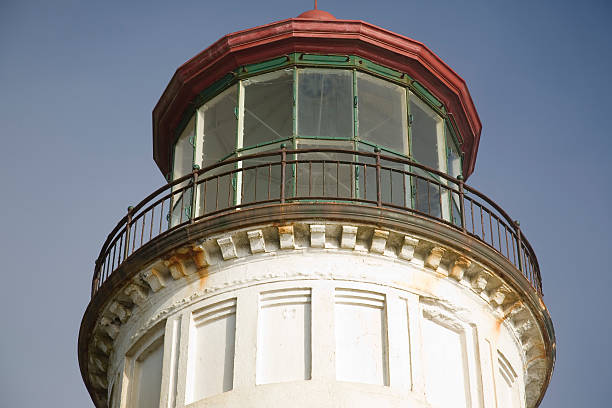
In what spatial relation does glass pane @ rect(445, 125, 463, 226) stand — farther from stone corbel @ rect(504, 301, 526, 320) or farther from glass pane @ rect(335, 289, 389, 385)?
glass pane @ rect(335, 289, 389, 385)

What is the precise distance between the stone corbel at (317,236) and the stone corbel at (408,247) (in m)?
1.37

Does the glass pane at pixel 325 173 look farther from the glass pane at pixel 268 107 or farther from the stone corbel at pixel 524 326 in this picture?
the stone corbel at pixel 524 326

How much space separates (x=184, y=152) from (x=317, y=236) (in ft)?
16.3

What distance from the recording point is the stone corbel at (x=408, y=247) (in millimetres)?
25484

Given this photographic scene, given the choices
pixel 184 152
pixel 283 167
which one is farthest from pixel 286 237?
pixel 184 152

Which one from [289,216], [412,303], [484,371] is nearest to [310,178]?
[289,216]

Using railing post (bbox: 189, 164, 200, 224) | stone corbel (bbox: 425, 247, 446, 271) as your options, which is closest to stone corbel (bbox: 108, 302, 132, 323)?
railing post (bbox: 189, 164, 200, 224)

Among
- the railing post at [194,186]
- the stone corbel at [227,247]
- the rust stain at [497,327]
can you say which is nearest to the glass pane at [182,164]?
the railing post at [194,186]

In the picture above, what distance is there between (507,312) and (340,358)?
3.85 metres

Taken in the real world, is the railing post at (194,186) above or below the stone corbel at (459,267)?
above

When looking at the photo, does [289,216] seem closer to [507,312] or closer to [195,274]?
[195,274]

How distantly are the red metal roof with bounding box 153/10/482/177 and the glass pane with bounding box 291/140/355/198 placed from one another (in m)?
1.96

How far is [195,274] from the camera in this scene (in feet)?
84.8

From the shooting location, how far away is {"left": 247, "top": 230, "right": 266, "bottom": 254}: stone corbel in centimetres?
2541
